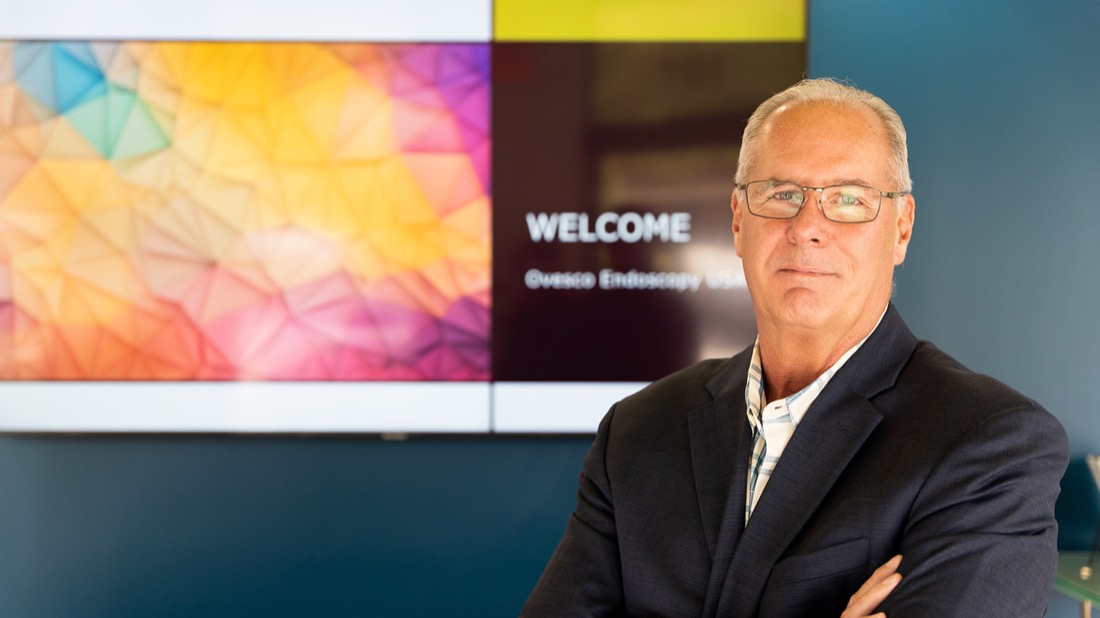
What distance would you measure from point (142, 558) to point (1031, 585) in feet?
10.4

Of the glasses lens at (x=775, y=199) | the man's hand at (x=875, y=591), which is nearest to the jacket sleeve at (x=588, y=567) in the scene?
the man's hand at (x=875, y=591)

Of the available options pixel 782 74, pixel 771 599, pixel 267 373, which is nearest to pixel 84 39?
pixel 267 373

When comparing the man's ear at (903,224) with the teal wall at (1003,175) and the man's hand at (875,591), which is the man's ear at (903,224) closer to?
the man's hand at (875,591)

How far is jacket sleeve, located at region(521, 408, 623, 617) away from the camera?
189cm

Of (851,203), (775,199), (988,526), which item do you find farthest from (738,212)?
(988,526)

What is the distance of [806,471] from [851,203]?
1.55 ft

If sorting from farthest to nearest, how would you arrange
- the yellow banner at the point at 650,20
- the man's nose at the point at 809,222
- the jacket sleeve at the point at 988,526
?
the yellow banner at the point at 650,20 < the man's nose at the point at 809,222 < the jacket sleeve at the point at 988,526

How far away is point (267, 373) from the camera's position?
366 cm

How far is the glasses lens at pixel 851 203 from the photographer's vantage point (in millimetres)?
1789

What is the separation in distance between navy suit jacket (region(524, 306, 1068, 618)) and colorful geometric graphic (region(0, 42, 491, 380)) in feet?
5.76

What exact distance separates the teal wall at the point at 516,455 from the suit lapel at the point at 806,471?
201cm

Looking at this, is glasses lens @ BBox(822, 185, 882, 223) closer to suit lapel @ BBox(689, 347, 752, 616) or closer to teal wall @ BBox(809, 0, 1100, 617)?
suit lapel @ BBox(689, 347, 752, 616)

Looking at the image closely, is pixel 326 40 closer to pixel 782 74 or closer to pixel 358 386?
pixel 358 386

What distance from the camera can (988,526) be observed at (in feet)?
5.02
